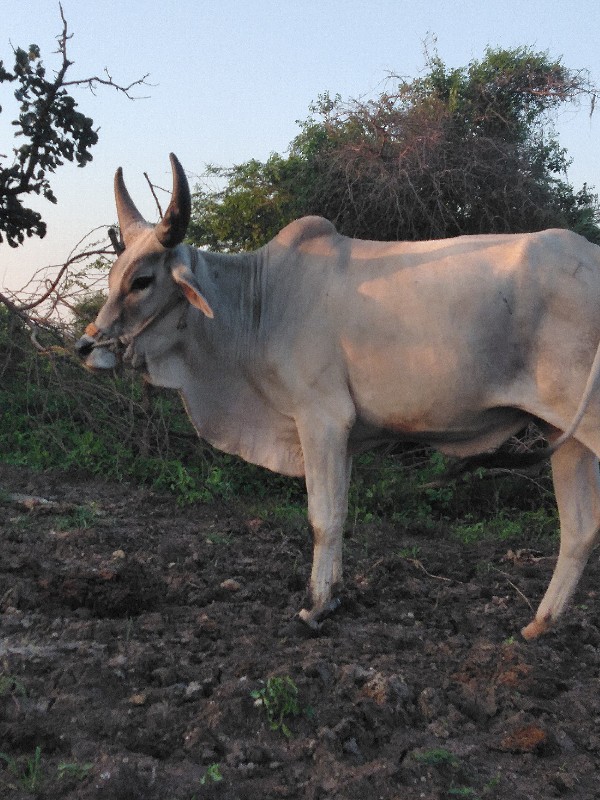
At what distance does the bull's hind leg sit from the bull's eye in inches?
68.0

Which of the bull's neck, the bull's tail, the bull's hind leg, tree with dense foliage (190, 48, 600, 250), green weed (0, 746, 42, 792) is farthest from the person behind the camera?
tree with dense foliage (190, 48, 600, 250)

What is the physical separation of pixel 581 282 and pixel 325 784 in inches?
72.8

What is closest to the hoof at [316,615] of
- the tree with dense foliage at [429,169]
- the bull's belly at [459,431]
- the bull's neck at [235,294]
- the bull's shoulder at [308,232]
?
the bull's belly at [459,431]

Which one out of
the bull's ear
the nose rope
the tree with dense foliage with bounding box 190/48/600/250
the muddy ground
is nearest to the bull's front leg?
the muddy ground

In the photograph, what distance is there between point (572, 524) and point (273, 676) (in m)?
1.42

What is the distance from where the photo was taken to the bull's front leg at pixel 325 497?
3.46 metres

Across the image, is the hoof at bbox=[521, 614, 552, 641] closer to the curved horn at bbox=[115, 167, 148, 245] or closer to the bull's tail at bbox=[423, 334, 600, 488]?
the bull's tail at bbox=[423, 334, 600, 488]

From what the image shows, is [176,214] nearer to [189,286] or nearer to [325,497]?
[189,286]

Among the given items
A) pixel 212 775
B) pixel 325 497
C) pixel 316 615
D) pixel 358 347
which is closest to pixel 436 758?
pixel 212 775

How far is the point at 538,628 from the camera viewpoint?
345 centimetres

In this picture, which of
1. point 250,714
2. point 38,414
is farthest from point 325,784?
point 38,414

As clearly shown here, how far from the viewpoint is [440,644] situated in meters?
3.31

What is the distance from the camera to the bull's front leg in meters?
3.46

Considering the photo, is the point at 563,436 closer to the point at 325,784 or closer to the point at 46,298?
the point at 325,784
